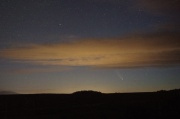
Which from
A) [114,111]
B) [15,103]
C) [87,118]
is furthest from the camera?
[15,103]

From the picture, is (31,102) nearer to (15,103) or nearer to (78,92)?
(15,103)

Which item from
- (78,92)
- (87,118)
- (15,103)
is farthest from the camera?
(78,92)

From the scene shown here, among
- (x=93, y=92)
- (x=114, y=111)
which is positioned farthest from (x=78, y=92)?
(x=114, y=111)

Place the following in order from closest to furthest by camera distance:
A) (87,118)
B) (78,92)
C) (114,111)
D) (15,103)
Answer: (87,118)
(114,111)
(15,103)
(78,92)

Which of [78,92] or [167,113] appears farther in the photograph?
[78,92]

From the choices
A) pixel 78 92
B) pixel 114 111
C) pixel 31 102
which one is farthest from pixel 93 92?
pixel 114 111

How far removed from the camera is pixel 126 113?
42.6 metres

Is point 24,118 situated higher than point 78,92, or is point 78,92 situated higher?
point 78,92

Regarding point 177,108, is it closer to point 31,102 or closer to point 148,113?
point 148,113

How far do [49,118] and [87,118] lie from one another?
219 inches

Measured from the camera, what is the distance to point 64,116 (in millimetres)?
44094

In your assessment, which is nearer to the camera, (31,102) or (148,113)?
(148,113)

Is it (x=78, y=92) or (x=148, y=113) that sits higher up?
(x=78, y=92)

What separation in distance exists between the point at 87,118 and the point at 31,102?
27884mm
